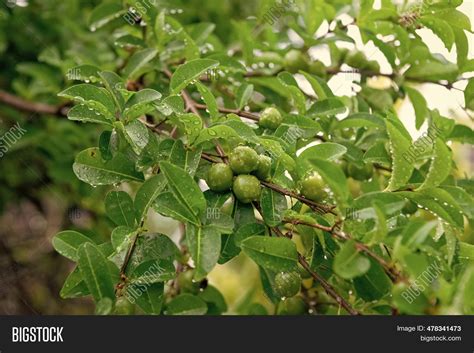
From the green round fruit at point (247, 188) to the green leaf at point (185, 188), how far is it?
0.23 ft

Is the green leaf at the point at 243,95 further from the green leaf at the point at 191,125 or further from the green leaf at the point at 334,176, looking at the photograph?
the green leaf at the point at 334,176

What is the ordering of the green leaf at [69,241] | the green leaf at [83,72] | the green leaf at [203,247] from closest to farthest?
the green leaf at [203,247] < the green leaf at [69,241] < the green leaf at [83,72]

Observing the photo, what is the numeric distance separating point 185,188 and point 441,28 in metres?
0.75

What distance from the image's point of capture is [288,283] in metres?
0.96

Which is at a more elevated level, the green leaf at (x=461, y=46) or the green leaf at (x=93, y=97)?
the green leaf at (x=461, y=46)

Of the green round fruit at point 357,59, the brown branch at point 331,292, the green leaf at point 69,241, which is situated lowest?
the brown branch at point 331,292

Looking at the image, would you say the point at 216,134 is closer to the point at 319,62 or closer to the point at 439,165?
the point at 439,165

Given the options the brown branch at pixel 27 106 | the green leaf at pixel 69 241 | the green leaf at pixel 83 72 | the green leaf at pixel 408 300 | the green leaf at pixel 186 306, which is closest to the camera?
the green leaf at pixel 408 300

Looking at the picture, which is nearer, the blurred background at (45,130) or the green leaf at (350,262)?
the green leaf at (350,262)

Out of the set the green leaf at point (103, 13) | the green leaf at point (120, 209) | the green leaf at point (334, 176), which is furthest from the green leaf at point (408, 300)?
the green leaf at point (103, 13)

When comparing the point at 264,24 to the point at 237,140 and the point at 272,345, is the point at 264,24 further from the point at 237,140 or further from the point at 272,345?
the point at 272,345

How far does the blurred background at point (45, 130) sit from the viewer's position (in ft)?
6.21

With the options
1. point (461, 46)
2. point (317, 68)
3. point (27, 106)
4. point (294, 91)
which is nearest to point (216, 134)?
point (294, 91)

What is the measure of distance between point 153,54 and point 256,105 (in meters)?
0.28
